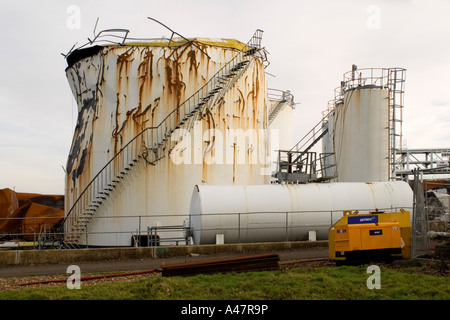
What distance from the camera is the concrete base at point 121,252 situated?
19312mm

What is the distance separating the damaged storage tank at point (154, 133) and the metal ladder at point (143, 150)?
5 centimetres

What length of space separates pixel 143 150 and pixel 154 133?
104 centimetres

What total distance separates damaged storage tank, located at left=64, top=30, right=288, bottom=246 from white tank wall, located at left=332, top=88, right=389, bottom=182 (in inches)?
359

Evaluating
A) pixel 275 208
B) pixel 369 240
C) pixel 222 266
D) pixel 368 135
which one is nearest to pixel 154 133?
pixel 275 208

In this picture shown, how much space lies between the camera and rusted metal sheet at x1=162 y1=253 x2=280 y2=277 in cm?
1378

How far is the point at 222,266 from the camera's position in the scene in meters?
14.2

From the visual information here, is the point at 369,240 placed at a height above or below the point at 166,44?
below

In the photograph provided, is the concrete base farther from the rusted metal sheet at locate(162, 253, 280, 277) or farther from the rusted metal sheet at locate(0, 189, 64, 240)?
the rusted metal sheet at locate(0, 189, 64, 240)

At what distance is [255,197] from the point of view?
22.7 meters

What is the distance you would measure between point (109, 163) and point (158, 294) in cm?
1541

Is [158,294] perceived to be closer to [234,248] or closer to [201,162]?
[234,248]

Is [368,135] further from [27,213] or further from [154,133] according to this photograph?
[27,213]

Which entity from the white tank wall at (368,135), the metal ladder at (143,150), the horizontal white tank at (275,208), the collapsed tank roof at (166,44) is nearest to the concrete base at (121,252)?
the horizontal white tank at (275,208)
